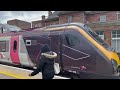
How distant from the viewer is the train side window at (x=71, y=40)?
687cm

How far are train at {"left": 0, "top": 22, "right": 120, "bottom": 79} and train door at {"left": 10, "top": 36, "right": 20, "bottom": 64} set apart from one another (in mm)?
885

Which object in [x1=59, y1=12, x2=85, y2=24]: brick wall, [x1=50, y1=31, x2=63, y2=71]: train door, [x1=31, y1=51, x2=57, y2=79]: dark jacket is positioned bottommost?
[x1=31, y1=51, x2=57, y2=79]: dark jacket

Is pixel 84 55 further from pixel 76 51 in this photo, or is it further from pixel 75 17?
pixel 75 17

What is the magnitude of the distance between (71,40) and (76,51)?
49cm

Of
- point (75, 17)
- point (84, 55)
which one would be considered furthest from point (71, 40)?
point (75, 17)

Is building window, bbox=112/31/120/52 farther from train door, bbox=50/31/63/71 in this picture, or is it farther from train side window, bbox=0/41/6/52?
train door, bbox=50/31/63/71

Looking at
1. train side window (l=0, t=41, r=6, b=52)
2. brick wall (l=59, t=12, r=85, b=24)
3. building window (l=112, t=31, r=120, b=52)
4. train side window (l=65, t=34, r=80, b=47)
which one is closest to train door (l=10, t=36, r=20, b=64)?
train side window (l=0, t=41, r=6, b=52)

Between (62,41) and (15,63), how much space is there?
3981 mm

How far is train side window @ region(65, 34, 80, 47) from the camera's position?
22.5 ft

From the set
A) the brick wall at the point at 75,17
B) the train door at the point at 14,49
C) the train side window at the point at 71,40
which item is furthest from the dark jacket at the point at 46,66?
the brick wall at the point at 75,17

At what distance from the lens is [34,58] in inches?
333

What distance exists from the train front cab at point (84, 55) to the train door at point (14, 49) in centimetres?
335
